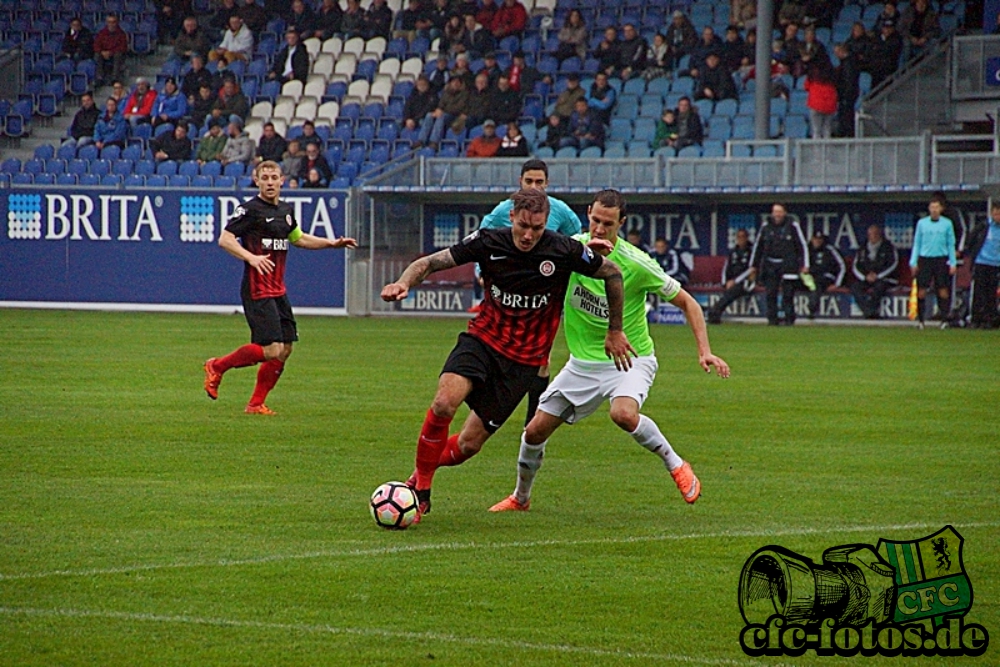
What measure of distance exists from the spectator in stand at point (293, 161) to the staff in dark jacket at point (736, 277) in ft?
28.3

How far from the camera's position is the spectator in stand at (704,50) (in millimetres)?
29234

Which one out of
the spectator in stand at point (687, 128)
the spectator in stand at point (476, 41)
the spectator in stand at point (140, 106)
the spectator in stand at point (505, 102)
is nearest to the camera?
the spectator in stand at point (687, 128)

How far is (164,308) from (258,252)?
1798 cm

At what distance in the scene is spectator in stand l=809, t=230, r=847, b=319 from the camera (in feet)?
88.2

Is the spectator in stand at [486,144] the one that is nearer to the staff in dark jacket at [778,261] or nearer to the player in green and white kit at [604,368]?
the staff in dark jacket at [778,261]

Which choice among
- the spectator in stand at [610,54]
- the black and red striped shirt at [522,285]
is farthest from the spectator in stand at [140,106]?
the black and red striped shirt at [522,285]

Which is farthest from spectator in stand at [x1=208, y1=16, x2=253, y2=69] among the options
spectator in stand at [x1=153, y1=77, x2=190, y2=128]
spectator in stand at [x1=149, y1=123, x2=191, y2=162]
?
spectator in stand at [x1=149, y1=123, x2=191, y2=162]

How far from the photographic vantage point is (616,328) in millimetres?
7770

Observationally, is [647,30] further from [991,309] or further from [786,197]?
[991,309]

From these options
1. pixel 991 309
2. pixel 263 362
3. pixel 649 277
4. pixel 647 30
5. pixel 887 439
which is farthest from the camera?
pixel 647 30

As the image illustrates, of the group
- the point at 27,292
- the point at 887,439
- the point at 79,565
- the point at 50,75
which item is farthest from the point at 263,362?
the point at 50,75

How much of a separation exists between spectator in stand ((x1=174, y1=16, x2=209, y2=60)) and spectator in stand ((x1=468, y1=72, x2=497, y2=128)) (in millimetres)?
7666

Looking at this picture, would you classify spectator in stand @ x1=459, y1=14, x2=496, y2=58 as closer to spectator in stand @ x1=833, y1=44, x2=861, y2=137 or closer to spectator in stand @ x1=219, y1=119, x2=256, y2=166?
spectator in stand @ x1=219, y1=119, x2=256, y2=166

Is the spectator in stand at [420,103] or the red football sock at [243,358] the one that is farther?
the spectator in stand at [420,103]
